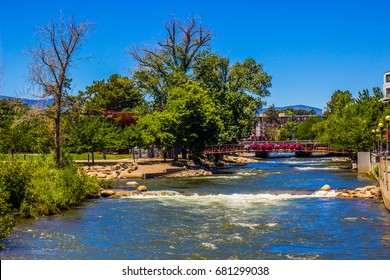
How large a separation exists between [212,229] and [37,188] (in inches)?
391

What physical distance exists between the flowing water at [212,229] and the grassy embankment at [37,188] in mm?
874

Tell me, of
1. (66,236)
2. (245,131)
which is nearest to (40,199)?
(66,236)


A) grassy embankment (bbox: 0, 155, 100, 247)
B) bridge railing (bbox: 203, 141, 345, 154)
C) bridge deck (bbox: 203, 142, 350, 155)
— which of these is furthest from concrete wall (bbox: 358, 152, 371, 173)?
grassy embankment (bbox: 0, 155, 100, 247)

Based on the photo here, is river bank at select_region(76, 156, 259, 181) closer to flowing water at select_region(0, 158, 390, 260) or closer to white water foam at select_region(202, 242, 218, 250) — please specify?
flowing water at select_region(0, 158, 390, 260)

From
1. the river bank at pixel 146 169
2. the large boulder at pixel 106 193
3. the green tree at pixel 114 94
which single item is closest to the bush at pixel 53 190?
the large boulder at pixel 106 193

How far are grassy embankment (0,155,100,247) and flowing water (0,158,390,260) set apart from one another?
2.87 feet

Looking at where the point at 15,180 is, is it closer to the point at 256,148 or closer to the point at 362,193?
the point at 362,193

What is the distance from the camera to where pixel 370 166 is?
56906mm

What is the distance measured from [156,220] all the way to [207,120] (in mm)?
38826

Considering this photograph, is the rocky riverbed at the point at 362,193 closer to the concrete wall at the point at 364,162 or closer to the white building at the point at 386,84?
the concrete wall at the point at 364,162

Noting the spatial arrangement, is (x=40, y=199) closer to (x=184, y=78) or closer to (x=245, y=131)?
(x=184, y=78)

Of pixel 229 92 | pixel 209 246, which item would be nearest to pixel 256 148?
pixel 229 92

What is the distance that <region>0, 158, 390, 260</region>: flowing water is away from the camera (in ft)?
70.5

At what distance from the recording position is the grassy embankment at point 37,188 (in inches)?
1126
